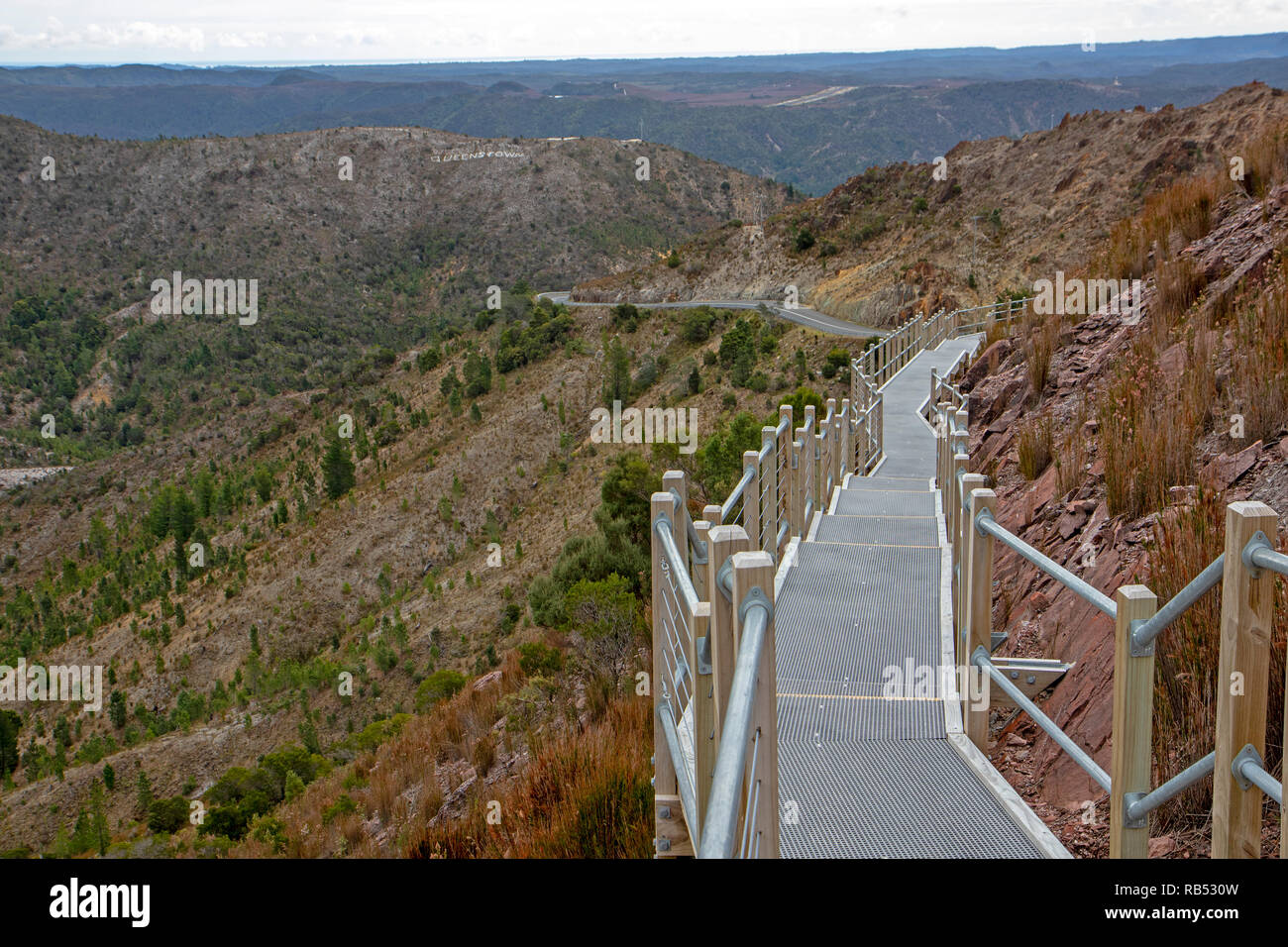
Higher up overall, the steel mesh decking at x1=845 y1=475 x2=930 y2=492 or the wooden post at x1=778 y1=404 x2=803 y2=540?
the wooden post at x1=778 y1=404 x2=803 y2=540

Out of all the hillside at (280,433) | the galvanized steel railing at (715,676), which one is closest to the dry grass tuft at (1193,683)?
the galvanized steel railing at (715,676)

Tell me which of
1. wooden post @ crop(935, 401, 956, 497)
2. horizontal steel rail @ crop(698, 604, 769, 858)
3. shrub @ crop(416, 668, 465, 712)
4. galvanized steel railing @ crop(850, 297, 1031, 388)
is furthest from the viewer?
Answer: galvanized steel railing @ crop(850, 297, 1031, 388)

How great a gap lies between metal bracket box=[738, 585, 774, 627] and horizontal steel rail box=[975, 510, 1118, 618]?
132 cm

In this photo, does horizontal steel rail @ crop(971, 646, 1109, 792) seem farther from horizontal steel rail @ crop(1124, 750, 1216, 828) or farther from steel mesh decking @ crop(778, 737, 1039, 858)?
steel mesh decking @ crop(778, 737, 1039, 858)

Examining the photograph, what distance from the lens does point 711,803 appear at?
4.70ft

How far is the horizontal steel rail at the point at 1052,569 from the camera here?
2.90 meters

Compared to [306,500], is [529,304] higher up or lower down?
higher up

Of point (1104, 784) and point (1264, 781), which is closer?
point (1264, 781)

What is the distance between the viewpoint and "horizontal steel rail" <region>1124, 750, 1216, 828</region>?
2471mm

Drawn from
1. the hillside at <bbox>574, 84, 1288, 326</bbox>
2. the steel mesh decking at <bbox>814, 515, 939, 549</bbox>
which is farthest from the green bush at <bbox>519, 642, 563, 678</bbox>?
the hillside at <bbox>574, 84, 1288, 326</bbox>
